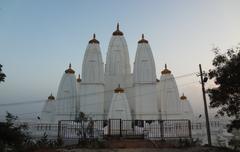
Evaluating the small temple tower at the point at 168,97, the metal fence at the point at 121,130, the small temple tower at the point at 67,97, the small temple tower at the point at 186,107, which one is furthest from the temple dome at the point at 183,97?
the small temple tower at the point at 67,97

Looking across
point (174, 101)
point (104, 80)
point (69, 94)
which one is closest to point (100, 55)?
point (104, 80)

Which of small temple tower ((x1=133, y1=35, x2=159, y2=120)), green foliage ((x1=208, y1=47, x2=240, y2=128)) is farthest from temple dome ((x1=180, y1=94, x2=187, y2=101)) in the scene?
green foliage ((x1=208, y1=47, x2=240, y2=128))

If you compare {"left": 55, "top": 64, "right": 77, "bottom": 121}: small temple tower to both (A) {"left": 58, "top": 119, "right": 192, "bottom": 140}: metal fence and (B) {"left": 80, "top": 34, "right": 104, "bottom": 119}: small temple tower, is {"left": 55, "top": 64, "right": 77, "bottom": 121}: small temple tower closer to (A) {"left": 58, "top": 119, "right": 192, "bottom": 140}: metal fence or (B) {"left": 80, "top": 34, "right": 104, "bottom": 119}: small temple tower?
(B) {"left": 80, "top": 34, "right": 104, "bottom": 119}: small temple tower

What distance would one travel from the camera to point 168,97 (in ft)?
107

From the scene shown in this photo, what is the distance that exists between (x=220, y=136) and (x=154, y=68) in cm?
1084

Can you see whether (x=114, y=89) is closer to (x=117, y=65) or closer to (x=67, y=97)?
(x=117, y=65)

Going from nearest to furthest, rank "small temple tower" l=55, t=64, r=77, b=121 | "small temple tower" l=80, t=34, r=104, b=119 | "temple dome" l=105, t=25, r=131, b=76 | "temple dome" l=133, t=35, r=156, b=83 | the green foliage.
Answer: the green foliage, "small temple tower" l=80, t=34, r=104, b=119, "small temple tower" l=55, t=64, r=77, b=121, "temple dome" l=133, t=35, r=156, b=83, "temple dome" l=105, t=25, r=131, b=76

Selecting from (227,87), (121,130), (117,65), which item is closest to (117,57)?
(117,65)

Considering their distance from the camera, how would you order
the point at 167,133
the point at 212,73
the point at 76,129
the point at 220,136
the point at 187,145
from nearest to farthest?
the point at 212,73
the point at 187,145
the point at 76,129
the point at 167,133
the point at 220,136

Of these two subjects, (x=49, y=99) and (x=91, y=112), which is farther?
(x=49, y=99)

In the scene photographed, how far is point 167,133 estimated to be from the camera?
79.7 ft

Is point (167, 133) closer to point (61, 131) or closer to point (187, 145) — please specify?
point (187, 145)

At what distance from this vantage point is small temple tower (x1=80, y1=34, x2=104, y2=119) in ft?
104

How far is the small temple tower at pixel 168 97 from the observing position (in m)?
31.8
